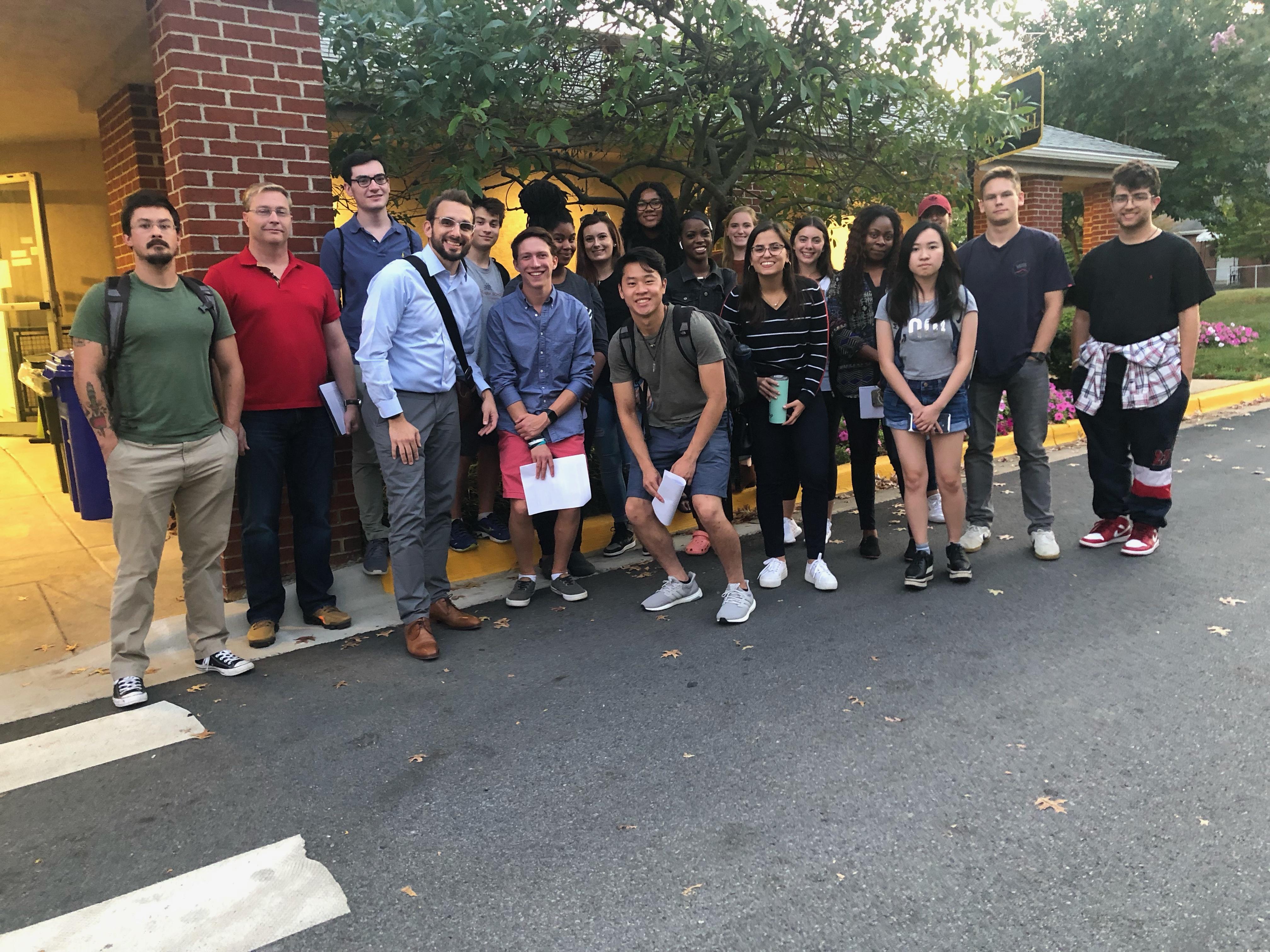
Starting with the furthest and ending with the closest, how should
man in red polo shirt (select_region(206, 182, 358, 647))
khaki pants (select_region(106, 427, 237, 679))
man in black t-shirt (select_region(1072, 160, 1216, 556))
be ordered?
1. man in black t-shirt (select_region(1072, 160, 1216, 556))
2. man in red polo shirt (select_region(206, 182, 358, 647))
3. khaki pants (select_region(106, 427, 237, 679))

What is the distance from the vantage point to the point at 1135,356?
16.6 feet

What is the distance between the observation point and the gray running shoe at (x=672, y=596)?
475 cm

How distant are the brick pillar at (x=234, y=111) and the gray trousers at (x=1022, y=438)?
4.07 meters

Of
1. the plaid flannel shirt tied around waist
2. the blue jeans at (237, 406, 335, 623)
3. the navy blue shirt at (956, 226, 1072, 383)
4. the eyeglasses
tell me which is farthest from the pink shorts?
the plaid flannel shirt tied around waist

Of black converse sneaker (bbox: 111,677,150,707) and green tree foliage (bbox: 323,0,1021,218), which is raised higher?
green tree foliage (bbox: 323,0,1021,218)

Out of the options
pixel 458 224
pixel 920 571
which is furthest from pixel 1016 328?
pixel 458 224

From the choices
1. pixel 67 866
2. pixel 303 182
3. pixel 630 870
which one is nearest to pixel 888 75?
pixel 303 182

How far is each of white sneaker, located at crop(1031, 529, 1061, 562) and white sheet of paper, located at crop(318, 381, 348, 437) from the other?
3.98 metres

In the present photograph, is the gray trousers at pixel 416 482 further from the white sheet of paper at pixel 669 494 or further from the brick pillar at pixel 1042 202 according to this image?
the brick pillar at pixel 1042 202

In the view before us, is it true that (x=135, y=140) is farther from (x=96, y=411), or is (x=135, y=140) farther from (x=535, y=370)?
(x=535, y=370)

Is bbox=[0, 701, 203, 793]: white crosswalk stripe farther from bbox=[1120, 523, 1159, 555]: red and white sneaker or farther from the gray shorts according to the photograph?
bbox=[1120, 523, 1159, 555]: red and white sneaker

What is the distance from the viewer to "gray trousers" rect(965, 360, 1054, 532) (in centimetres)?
522

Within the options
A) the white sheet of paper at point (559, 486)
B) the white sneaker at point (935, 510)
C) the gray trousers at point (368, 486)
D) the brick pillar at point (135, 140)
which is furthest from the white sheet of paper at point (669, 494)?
the brick pillar at point (135, 140)

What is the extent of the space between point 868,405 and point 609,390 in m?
1.56
